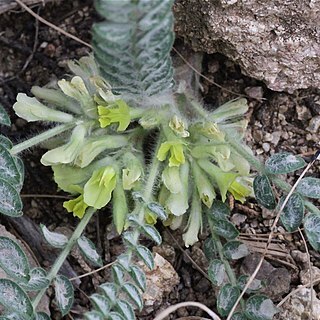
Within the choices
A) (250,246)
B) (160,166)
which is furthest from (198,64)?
(250,246)

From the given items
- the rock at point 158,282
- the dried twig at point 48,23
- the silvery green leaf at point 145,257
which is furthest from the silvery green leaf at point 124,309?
the dried twig at point 48,23

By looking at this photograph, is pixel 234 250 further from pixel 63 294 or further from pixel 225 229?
pixel 63 294

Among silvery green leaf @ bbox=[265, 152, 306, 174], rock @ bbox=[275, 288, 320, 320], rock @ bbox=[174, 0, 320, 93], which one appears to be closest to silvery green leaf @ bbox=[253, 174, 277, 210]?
silvery green leaf @ bbox=[265, 152, 306, 174]

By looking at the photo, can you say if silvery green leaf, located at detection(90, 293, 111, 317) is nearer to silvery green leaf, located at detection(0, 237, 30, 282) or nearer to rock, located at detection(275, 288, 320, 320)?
silvery green leaf, located at detection(0, 237, 30, 282)

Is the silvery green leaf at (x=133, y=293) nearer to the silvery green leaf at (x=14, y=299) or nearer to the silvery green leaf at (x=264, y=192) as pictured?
the silvery green leaf at (x=14, y=299)

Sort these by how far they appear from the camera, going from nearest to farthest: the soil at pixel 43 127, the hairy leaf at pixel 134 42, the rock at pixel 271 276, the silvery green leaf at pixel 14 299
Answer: the hairy leaf at pixel 134 42, the silvery green leaf at pixel 14 299, the rock at pixel 271 276, the soil at pixel 43 127

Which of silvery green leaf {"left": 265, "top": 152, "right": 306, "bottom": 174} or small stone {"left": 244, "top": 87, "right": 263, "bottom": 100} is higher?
silvery green leaf {"left": 265, "top": 152, "right": 306, "bottom": 174}

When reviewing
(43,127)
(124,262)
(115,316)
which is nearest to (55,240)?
(124,262)
